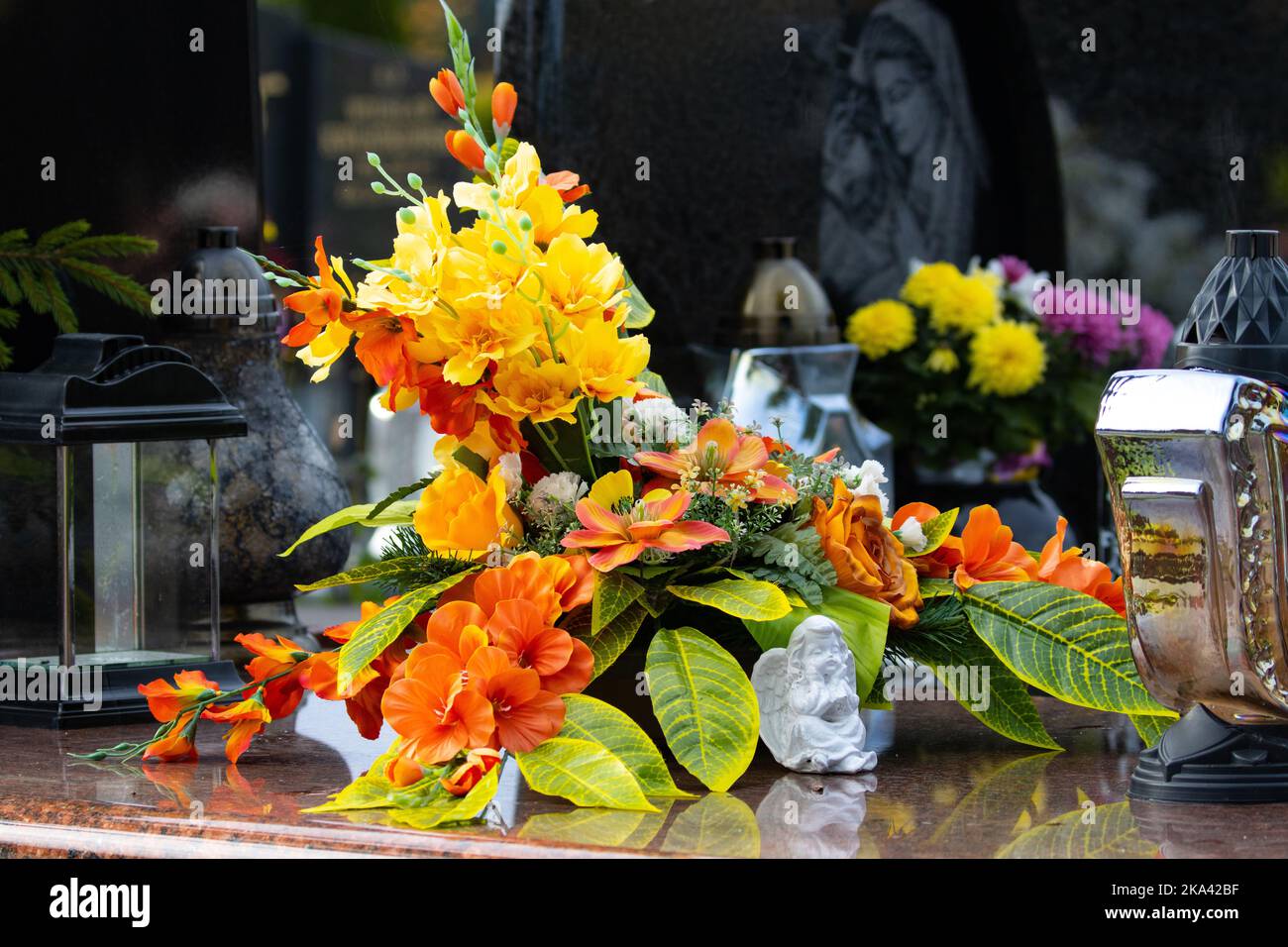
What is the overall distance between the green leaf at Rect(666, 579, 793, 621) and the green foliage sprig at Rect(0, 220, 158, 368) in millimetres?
1042

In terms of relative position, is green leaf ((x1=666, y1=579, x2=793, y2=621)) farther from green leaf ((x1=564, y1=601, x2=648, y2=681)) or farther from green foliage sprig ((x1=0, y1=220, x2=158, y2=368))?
green foliage sprig ((x1=0, y1=220, x2=158, y2=368))

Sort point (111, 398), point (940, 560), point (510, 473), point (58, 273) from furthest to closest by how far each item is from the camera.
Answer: point (58, 273) → point (111, 398) → point (940, 560) → point (510, 473)

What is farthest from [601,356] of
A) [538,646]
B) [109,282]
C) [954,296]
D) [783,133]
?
[954,296]

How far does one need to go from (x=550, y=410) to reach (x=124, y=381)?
60 cm

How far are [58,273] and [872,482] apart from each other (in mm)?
1169

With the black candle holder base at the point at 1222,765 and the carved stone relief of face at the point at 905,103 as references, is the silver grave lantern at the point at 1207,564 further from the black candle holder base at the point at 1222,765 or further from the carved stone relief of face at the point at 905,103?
the carved stone relief of face at the point at 905,103

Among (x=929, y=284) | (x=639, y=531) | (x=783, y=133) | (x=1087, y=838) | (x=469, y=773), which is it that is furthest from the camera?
(x=929, y=284)

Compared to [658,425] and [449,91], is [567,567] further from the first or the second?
[449,91]

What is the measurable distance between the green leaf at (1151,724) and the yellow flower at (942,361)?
249 centimetres

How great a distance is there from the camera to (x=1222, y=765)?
58.9 inches

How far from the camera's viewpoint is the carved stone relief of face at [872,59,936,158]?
4.62 meters

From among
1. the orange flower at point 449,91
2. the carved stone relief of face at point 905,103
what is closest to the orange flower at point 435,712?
the orange flower at point 449,91
